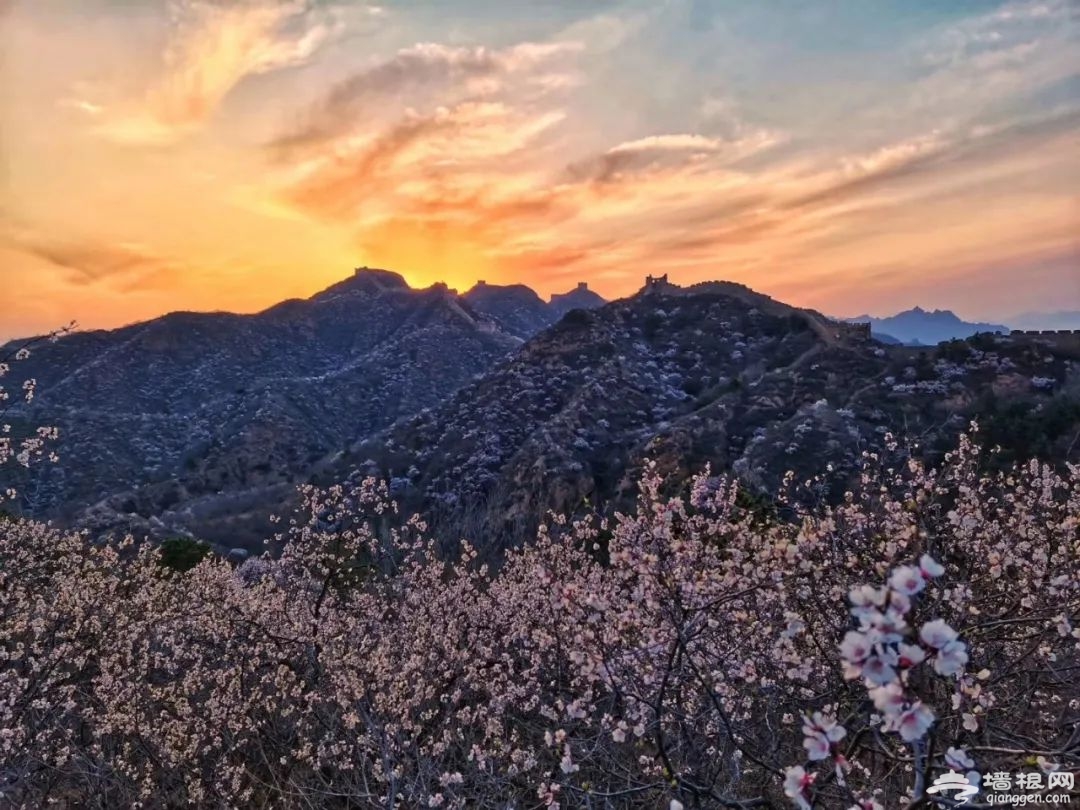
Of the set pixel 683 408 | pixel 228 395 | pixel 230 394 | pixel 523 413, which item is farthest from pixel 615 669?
pixel 230 394

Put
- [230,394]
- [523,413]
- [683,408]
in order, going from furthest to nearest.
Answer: [230,394] → [523,413] → [683,408]

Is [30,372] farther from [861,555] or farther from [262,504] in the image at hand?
[861,555]

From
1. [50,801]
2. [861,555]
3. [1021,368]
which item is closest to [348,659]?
[50,801]

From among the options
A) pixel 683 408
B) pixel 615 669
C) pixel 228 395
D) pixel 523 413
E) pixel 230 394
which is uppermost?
pixel 230 394

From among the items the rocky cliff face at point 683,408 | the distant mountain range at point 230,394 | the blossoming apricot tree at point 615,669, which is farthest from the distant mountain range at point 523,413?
the blossoming apricot tree at point 615,669

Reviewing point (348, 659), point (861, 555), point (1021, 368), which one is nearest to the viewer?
point (861, 555)

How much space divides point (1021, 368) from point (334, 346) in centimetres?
14900

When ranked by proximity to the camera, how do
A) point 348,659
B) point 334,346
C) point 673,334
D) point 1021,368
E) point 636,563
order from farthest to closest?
point 334,346 → point 673,334 → point 1021,368 → point 348,659 → point 636,563

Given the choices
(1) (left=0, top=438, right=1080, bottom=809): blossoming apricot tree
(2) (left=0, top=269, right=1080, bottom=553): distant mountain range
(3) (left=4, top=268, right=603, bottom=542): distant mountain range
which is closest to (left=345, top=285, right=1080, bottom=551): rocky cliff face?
(2) (left=0, top=269, right=1080, bottom=553): distant mountain range

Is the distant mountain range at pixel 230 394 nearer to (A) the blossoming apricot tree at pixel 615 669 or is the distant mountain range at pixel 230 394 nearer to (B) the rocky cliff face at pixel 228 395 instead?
(B) the rocky cliff face at pixel 228 395

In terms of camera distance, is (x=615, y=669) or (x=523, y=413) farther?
(x=523, y=413)

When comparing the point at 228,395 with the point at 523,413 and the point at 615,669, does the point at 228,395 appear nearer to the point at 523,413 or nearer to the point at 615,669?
the point at 523,413

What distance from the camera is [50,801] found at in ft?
50.4

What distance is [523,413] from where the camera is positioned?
80062mm
